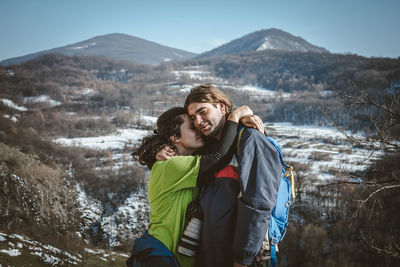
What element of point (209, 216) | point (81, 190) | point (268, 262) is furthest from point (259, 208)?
point (81, 190)

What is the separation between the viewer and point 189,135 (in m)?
2.96

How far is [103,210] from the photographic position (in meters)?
50.8

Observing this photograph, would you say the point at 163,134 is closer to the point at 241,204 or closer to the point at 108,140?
the point at 241,204

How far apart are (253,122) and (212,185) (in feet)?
2.33

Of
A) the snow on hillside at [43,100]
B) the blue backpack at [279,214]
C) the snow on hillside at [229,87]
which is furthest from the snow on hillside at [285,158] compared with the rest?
the snow on hillside at [43,100]

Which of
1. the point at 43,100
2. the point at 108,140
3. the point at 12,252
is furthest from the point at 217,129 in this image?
the point at 43,100

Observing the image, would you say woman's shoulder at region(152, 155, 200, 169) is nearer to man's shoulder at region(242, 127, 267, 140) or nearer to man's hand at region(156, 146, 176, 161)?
man's hand at region(156, 146, 176, 161)

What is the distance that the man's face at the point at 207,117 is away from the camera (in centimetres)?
275

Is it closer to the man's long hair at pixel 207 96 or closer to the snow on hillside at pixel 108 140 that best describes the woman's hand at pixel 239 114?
the man's long hair at pixel 207 96

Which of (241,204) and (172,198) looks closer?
(241,204)

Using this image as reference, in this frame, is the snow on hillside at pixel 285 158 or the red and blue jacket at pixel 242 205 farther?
the snow on hillside at pixel 285 158

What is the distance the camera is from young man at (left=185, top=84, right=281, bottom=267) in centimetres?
201

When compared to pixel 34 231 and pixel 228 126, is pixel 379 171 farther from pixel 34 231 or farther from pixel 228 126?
pixel 34 231

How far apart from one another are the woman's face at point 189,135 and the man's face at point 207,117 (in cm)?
17
